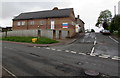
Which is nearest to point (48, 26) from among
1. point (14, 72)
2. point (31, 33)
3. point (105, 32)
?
point (31, 33)

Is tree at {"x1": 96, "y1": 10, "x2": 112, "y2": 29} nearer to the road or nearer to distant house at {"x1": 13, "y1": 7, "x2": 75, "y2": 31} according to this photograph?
distant house at {"x1": 13, "y1": 7, "x2": 75, "y2": 31}

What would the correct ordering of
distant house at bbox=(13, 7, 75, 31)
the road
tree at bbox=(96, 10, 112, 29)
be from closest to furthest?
the road
distant house at bbox=(13, 7, 75, 31)
tree at bbox=(96, 10, 112, 29)

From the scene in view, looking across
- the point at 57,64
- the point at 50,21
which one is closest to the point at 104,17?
the point at 50,21

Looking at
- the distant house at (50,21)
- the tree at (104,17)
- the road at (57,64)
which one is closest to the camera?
the road at (57,64)

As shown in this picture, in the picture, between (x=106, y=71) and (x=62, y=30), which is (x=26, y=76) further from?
(x=62, y=30)

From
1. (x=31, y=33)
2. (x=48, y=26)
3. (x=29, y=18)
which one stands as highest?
(x=29, y=18)

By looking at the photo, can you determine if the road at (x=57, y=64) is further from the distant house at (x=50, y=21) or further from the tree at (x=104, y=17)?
the tree at (x=104, y=17)

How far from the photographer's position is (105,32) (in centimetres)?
3734

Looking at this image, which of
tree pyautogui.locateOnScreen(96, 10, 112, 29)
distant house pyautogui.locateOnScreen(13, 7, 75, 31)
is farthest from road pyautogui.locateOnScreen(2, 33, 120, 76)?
tree pyautogui.locateOnScreen(96, 10, 112, 29)

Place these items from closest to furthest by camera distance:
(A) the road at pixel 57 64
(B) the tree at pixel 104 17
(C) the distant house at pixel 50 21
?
(A) the road at pixel 57 64 → (C) the distant house at pixel 50 21 → (B) the tree at pixel 104 17

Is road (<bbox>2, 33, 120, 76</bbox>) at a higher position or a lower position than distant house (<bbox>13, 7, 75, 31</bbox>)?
lower

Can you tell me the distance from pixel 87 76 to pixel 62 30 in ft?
81.0

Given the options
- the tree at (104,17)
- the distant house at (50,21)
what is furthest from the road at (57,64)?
the tree at (104,17)

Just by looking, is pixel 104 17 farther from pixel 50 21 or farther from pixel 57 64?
pixel 57 64
